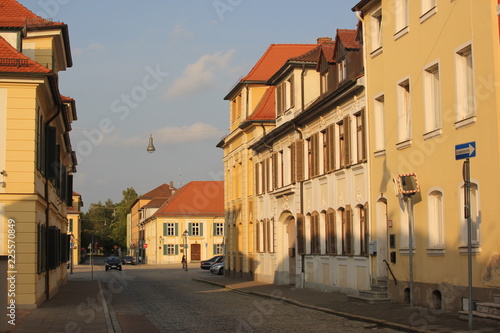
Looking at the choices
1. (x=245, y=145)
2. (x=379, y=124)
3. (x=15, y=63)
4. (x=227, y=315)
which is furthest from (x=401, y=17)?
(x=245, y=145)

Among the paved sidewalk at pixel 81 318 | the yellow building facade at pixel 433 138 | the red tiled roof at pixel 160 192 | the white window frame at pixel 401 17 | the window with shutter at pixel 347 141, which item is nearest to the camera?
the paved sidewalk at pixel 81 318

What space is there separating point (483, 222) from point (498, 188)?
1.11 meters

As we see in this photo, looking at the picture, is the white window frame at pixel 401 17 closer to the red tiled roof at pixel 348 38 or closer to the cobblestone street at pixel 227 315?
the red tiled roof at pixel 348 38

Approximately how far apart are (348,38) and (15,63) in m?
13.0

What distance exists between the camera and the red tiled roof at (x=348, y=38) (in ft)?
95.9

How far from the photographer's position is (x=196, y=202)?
106 m

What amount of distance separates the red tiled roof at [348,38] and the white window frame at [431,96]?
24.8ft

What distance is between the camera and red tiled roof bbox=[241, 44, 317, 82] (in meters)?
47.7

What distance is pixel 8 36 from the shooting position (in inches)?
967

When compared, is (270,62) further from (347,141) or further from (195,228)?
(195,228)

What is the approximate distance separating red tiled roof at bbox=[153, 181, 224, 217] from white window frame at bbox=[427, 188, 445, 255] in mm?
80799

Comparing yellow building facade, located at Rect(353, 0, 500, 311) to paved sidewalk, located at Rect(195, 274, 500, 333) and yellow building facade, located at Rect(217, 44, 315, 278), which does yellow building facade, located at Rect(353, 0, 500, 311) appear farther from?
yellow building facade, located at Rect(217, 44, 315, 278)

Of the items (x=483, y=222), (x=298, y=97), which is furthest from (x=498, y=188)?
(x=298, y=97)

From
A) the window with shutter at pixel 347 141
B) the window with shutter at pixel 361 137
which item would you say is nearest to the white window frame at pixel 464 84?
the window with shutter at pixel 361 137
